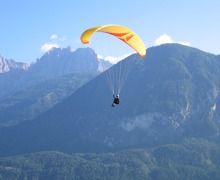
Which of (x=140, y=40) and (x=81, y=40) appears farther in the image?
(x=140, y=40)

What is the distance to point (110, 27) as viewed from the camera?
62.9 metres

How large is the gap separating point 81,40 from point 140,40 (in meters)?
9.58

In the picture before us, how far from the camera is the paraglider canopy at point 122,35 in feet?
202

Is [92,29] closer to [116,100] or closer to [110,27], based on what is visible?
[110,27]

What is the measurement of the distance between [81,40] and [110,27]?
14.7 ft

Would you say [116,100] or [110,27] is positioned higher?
[110,27]

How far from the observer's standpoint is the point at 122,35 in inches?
2603

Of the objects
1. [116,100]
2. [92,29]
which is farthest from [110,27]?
[116,100]

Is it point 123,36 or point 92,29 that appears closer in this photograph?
point 92,29

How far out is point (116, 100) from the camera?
6391cm

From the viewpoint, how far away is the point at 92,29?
60.9 m

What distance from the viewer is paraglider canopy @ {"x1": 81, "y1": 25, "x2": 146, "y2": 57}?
6146 cm

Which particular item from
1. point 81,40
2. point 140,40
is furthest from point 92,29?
point 140,40

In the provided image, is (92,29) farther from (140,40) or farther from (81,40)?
(140,40)
